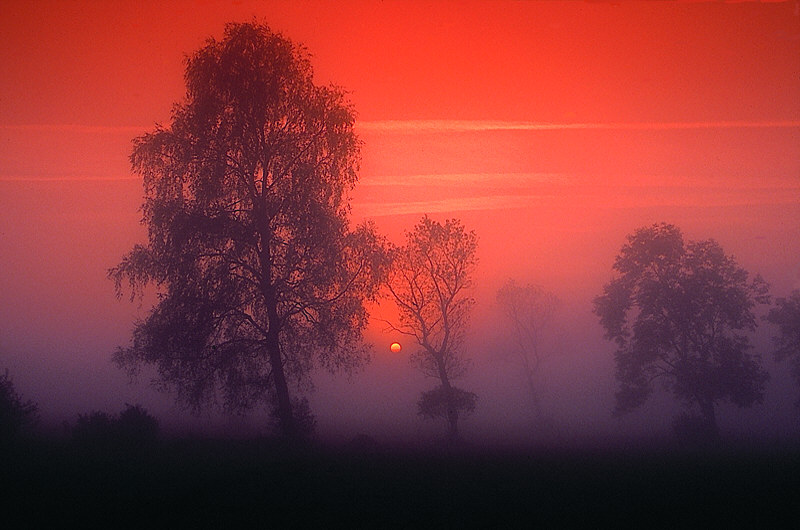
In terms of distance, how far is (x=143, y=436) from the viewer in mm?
19094

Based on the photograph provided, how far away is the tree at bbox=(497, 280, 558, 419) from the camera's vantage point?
190 feet

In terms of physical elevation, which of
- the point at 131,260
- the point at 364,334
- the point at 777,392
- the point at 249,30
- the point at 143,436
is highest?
the point at 249,30

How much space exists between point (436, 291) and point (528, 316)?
31241 millimetres

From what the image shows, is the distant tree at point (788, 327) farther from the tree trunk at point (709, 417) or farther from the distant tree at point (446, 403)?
the distant tree at point (446, 403)

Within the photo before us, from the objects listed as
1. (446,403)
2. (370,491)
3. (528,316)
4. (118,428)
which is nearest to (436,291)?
(446,403)

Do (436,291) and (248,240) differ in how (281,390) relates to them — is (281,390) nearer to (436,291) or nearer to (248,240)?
(248,240)

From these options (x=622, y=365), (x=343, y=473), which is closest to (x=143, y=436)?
(x=343, y=473)

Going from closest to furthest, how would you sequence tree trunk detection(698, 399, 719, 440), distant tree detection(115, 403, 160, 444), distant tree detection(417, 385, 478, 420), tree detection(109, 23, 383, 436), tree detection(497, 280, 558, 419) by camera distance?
tree detection(109, 23, 383, 436) → distant tree detection(115, 403, 160, 444) → distant tree detection(417, 385, 478, 420) → tree trunk detection(698, 399, 719, 440) → tree detection(497, 280, 558, 419)

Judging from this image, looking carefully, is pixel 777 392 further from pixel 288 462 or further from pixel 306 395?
pixel 288 462

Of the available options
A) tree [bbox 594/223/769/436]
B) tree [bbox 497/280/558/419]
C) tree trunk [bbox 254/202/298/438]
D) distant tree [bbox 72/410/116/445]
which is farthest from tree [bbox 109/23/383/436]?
tree [bbox 497/280/558/419]

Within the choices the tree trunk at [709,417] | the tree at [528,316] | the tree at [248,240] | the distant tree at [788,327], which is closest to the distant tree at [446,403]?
the tree at [248,240]

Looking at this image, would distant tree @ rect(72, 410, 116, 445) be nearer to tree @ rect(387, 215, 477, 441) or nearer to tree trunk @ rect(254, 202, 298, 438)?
tree trunk @ rect(254, 202, 298, 438)

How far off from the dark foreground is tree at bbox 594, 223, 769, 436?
1684 centimetres

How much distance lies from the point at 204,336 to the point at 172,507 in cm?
818
